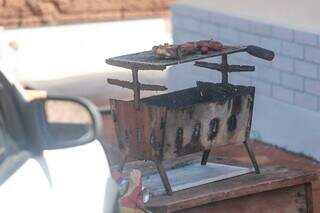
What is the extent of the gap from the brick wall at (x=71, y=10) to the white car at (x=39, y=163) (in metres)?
10.1

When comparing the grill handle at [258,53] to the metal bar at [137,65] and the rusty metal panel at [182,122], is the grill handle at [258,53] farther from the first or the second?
the metal bar at [137,65]

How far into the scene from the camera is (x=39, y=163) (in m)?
3.71

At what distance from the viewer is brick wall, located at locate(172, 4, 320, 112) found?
7859 mm

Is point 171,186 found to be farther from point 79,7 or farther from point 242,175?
point 79,7

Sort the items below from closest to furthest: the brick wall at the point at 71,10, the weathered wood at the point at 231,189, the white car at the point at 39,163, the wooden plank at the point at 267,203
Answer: the white car at the point at 39,163 < the weathered wood at the point at 231,189 < the wooden plank at the point at 267,203 < the brick wall at the point at 71,10

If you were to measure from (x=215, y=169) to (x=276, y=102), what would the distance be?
6.98ft

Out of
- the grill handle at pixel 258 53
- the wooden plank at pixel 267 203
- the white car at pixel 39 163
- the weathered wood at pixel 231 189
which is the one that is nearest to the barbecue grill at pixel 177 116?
the grill handle at pixel 258 53

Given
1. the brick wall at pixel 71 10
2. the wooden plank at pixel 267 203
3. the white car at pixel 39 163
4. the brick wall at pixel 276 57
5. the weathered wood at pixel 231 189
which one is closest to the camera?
the white car at pixel 39 163

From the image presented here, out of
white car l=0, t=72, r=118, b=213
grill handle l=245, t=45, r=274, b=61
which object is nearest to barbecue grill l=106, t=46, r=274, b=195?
grill handle l=245, t=45, r=274, b=61

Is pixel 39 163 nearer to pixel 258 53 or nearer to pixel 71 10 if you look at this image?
pixel 258 53

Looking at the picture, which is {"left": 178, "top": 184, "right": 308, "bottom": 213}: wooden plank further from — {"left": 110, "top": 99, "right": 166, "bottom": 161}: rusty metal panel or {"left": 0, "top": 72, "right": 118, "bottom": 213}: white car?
{"left": 0, "top": 72, "right": 118, "bottom": 213}: white car

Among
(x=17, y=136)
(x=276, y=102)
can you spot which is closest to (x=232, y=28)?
(x=276, y=102)

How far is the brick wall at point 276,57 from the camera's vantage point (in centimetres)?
786

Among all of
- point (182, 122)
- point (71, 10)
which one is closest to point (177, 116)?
point (182, 122)
